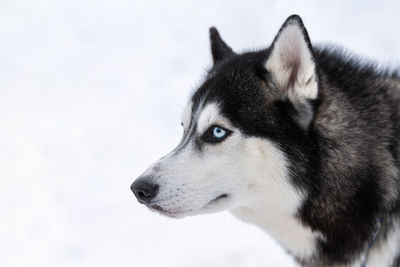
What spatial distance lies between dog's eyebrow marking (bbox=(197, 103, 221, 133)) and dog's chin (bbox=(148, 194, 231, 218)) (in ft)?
1.24

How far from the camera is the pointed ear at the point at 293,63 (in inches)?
89.7

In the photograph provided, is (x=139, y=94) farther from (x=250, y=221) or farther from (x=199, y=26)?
(x=250, y=221)

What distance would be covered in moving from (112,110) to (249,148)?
380cm

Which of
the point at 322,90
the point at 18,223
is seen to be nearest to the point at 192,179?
the point at 322,90

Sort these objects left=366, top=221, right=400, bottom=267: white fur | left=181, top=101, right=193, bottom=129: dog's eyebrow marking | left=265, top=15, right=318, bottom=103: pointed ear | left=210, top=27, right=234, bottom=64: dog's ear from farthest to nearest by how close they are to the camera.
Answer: left=210, top=27, right=234, bottom=64: dog's ear
left=181, top=101, right=193, bottom=129: dog's eyebrow marking
left=366, top=221, right=400, bottom=267: white fur
left=265, top=15, right=318, bottom=103: pointed ear

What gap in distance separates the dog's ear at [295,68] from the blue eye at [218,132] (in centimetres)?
35

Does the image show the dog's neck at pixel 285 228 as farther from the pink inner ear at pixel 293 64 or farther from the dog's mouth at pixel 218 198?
the pink inner ear at pixel 293 64

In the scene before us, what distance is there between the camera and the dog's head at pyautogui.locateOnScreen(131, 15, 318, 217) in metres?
2.35

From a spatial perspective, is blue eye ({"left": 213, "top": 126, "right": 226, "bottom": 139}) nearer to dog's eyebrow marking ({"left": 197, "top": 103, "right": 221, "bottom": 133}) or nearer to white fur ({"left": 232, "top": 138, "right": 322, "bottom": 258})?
dog's eyebrow marking ({"left": 197, "top": 103, "right": 221, "bottom": 133})

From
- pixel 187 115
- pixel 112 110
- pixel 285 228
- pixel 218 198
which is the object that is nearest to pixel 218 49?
pixel 187 115

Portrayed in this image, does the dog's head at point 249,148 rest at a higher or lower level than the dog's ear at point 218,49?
lower

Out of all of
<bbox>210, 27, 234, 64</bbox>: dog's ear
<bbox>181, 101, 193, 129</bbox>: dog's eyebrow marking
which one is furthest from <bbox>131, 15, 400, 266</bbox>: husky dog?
<bbox>210, 27, 234, 64</bbox>: dog's ear

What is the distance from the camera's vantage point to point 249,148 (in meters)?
2.37

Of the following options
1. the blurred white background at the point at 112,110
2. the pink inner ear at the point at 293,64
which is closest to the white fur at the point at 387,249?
the pink inner ear at the point at 293,64
